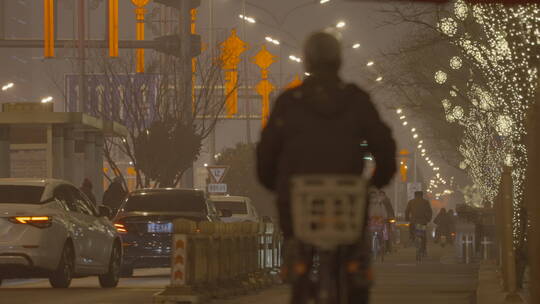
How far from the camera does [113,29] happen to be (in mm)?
45219

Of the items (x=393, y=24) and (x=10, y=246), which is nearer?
(x=10, y=246)

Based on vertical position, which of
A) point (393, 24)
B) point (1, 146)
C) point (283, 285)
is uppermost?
point (393, 24)

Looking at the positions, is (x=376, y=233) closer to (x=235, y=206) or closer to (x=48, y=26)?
(x=235, y=206)

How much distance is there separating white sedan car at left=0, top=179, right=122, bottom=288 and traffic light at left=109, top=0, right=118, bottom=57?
19.9 metres

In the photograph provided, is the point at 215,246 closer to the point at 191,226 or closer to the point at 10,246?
the point at 191,226

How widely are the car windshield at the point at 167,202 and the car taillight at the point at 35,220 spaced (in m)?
6.14

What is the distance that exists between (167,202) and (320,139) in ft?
68.4

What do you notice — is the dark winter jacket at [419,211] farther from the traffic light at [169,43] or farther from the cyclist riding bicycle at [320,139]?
the cyclist riding bicycle at [320,139]

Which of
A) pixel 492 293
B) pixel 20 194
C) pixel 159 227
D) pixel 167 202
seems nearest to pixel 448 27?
pixel 167 202

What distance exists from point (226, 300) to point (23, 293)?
2902 mm

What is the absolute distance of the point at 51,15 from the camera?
4572 centimetres

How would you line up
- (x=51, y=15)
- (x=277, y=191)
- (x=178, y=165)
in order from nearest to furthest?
(x=277, y=191), (x=51, y=15), (x=178, y=165)

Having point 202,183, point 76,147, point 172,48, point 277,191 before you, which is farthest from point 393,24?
point 202,183

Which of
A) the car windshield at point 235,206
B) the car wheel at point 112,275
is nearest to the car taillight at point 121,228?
the car wheel at point 112,275
